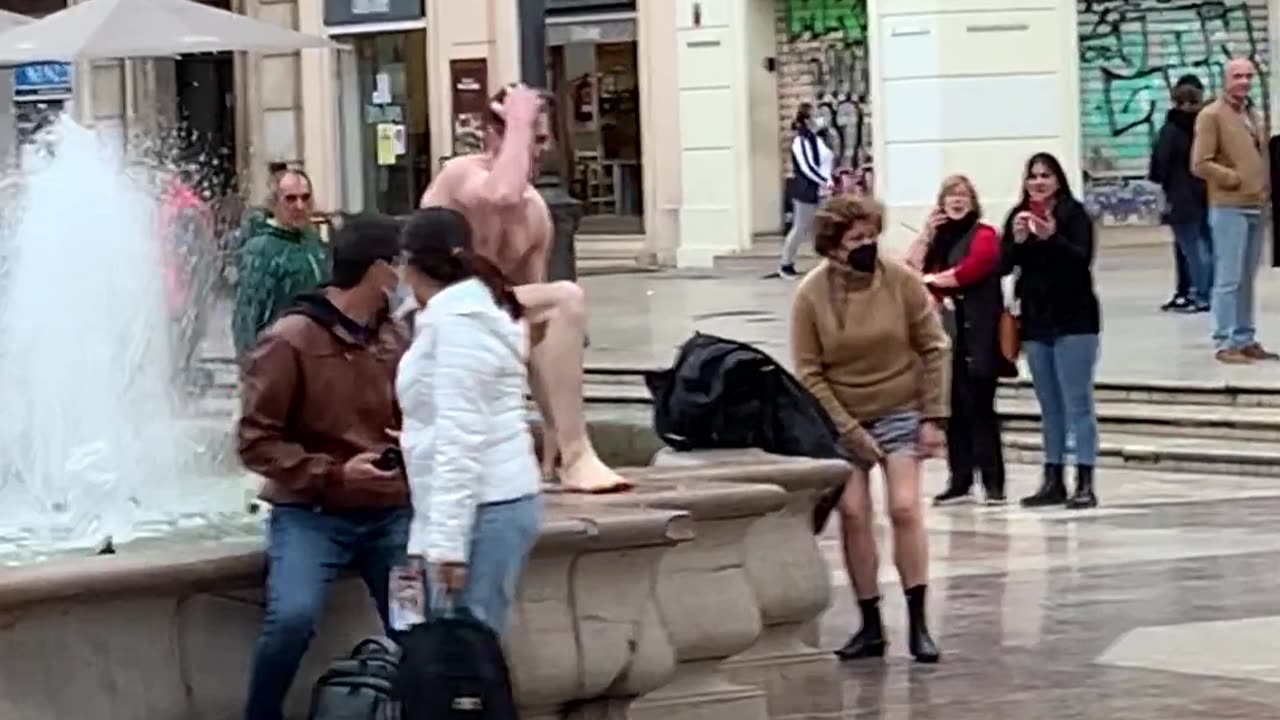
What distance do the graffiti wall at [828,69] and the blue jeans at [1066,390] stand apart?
1803cm

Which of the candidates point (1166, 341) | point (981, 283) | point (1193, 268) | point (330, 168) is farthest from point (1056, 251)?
point (330, 168)

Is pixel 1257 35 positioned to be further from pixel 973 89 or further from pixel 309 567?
pixel 309 567

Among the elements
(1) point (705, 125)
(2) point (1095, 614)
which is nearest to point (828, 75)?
(1) point (705, 125)

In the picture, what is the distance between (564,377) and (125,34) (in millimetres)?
11521

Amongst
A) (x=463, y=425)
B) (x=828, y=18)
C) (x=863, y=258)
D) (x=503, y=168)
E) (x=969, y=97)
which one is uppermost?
(x=828, y=18)

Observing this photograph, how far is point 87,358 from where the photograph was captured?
12898 millimetres

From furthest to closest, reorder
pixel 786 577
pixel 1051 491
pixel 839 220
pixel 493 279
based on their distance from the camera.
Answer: pixel 1051 491, pixel 839 220, pixel 786 577, pixel 493 279

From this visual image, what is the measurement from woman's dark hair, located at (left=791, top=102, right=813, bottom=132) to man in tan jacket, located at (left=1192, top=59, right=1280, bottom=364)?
38.1 ft

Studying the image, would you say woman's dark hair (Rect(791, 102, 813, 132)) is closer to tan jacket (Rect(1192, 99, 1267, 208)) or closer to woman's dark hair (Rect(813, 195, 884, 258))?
tan jacket (Rect(1192, 99, 1267, 208))

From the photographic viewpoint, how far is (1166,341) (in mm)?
20766

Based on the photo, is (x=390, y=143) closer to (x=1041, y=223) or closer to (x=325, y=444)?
(x=1041, y=223)

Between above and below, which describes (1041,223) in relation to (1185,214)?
above

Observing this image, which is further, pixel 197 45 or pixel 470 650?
pixel 197 45

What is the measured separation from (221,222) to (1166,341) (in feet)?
29.2
